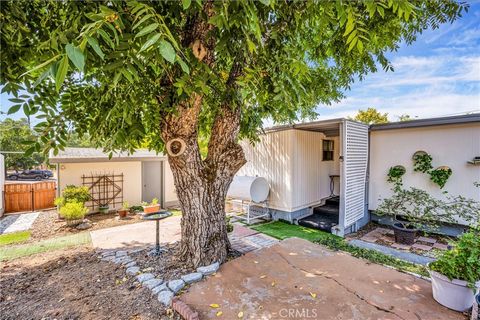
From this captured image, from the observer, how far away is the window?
8566 mm

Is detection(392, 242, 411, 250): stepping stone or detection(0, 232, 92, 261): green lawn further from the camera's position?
detection(392, 242, 411, 250): stepping stone

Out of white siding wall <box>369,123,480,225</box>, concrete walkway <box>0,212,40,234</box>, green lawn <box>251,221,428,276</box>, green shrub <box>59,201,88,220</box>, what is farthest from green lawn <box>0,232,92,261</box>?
white siding wall <box>369,123,480,225</box>

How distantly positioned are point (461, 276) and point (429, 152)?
4705 mm

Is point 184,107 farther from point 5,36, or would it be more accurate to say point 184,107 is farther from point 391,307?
point 391,307

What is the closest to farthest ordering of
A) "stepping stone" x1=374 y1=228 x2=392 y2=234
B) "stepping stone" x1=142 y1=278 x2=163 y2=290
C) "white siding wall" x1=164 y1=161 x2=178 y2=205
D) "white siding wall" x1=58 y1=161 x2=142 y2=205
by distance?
"stepping stone" x1=142 y1=278 x2=163 y2=290 → "stepping stone" x1=374 y1=228 x2=392 y2=234 → "white siding wall" x1=58 y1=161 x2=142 y2=205 → "white siding wall" x1=164 y1=161 x2=178 y2=205

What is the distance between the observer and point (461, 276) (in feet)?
9.30

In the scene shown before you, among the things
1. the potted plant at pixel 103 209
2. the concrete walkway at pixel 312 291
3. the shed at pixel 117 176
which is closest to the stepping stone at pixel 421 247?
the concrete walkway at pixel 312 291

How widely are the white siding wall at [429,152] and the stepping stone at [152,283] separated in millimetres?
6886

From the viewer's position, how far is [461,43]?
17.9ft

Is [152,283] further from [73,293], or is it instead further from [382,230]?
[382,230]

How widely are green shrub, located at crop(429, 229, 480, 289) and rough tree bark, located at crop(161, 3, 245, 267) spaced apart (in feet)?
10.5

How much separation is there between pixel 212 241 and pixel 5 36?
3668 mm

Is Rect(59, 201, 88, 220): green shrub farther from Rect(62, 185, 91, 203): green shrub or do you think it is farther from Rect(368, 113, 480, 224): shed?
Rect(368, 113, 480, 224): shed

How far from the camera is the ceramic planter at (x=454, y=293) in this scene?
9.19 feet
